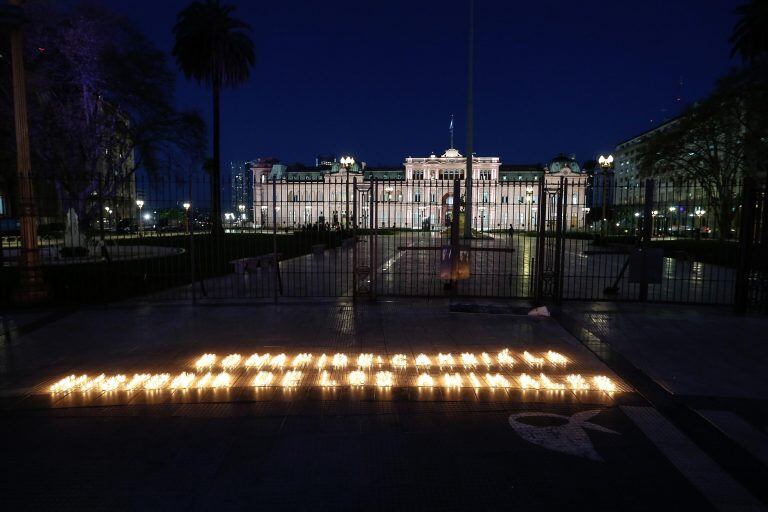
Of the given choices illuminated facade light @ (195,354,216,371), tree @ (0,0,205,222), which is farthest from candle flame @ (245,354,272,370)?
tree @ (0,0,205,222)

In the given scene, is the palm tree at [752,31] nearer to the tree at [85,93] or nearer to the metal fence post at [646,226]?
the metal fence post at [646,226]

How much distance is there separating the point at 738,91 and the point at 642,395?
2248cm

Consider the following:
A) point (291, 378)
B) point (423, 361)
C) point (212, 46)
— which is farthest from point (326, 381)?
point (212, 46)

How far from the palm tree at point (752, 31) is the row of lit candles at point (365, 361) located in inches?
1266

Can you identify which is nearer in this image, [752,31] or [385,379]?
[385,379]

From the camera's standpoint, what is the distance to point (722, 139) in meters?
26.1

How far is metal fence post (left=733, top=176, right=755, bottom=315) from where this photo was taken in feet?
26.0

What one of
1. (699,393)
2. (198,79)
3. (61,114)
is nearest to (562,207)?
(699,393)

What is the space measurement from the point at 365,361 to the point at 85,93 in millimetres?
17206

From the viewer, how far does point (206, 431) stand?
388cm

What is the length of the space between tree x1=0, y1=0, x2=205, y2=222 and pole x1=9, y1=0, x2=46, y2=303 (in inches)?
269

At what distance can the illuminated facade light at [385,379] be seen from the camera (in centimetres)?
494

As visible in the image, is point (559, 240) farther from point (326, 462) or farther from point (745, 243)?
point (326, 462)

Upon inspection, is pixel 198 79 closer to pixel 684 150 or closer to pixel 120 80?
pixel 120 80
